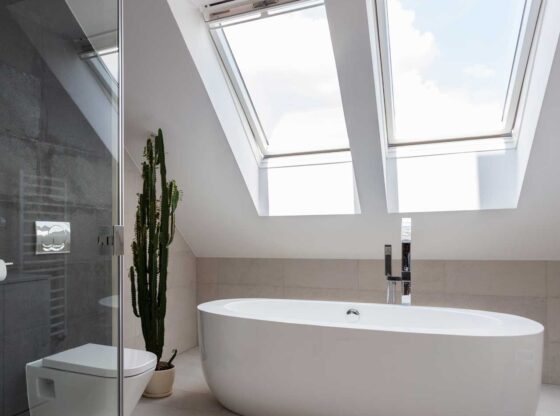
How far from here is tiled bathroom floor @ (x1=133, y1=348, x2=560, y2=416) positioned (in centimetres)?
291

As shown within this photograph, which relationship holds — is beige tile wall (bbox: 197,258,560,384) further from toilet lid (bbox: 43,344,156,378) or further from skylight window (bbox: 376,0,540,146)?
toilet lid (bbox: 43,344,156,378)

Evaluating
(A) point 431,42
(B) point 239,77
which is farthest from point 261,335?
(A) point 431,42

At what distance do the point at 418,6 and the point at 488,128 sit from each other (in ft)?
3.44

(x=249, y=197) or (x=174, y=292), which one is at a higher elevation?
(x=249, y=197)

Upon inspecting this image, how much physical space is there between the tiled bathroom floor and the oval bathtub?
0.51ft

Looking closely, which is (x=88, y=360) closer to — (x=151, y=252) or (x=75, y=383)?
(x=75, y=383)

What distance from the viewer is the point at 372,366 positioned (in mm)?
2418

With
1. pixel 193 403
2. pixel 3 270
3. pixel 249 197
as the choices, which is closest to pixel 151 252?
pixel 249 197

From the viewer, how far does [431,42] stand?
2.95 metres

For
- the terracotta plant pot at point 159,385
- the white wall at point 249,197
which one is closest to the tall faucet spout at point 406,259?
the white wall at point 249,197

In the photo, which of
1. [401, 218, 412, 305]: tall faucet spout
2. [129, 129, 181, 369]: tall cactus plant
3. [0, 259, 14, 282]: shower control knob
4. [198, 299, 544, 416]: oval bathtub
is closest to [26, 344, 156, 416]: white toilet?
[0, 259, 14, 282]: shower control knob

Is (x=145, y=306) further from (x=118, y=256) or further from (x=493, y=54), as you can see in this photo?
(x=493, y=54)

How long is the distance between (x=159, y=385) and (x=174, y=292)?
1.13m

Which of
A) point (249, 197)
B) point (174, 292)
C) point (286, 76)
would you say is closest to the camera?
point (286, 76)
